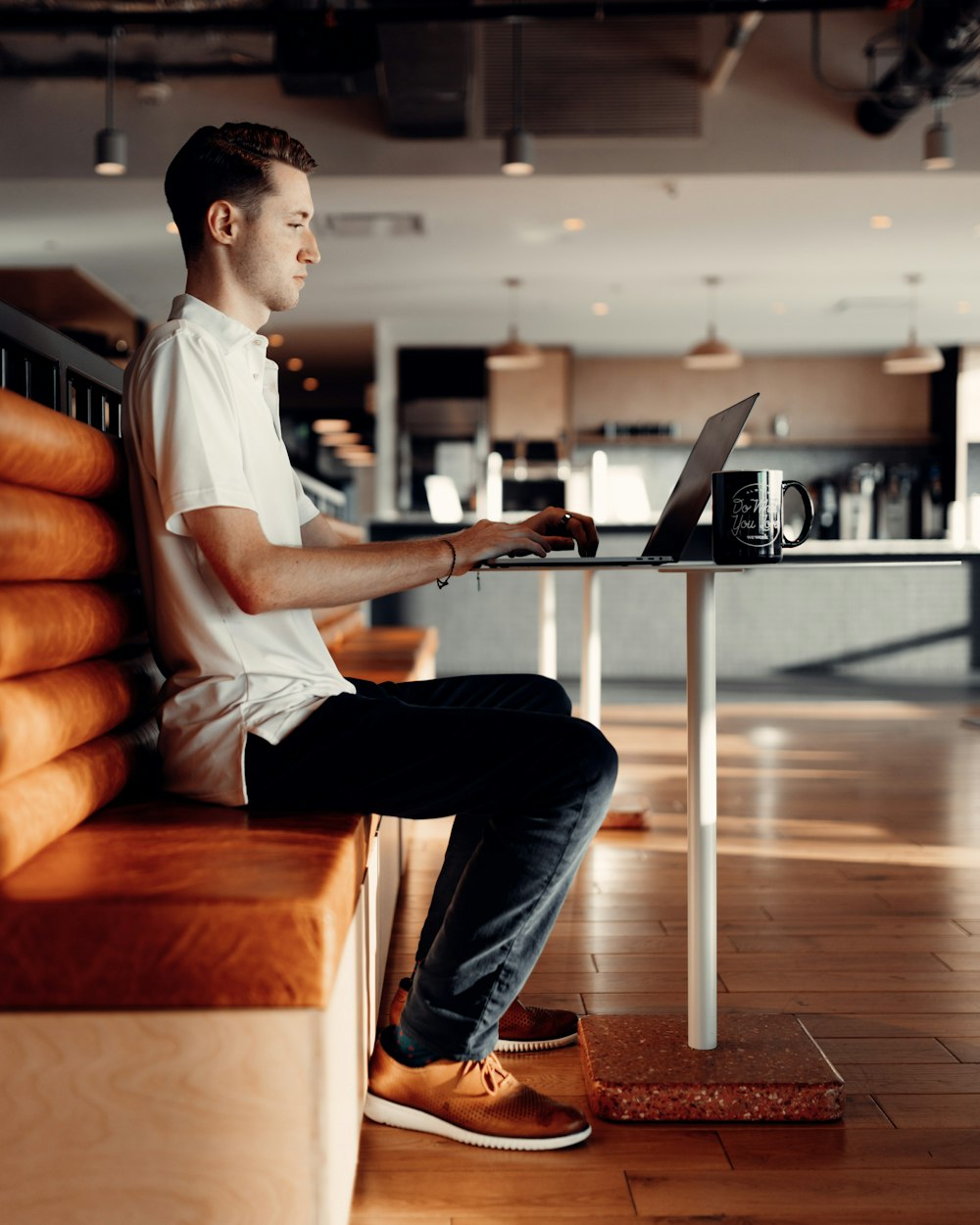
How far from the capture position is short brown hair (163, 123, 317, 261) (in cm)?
146

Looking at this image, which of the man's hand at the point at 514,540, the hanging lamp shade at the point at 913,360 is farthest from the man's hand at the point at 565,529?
the hanging lamp shade at the point at 913,360

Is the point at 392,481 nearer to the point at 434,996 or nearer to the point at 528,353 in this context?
Result: the point at 528,353

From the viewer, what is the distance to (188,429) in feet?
4.32

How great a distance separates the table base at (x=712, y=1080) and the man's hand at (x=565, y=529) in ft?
2.29

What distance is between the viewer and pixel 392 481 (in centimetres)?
1012

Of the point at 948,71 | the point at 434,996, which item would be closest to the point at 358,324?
the point at 948,71

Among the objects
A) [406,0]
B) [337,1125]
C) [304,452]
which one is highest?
[406,0]

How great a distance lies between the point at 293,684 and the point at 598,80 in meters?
5.53

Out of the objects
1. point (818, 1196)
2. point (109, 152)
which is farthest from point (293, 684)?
point (109, 152)

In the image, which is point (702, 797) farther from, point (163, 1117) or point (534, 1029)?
point (163, 1117)

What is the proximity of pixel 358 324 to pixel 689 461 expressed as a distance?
8.36 m

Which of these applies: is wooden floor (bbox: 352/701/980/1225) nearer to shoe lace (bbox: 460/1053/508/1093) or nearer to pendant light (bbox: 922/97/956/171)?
shoe lace (bbox: 460/1053/508/1093)

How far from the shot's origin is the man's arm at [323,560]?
1.32m

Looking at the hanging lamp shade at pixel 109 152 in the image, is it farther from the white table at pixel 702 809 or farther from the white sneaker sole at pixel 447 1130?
the white sneaker sole at pixel 447 1130
